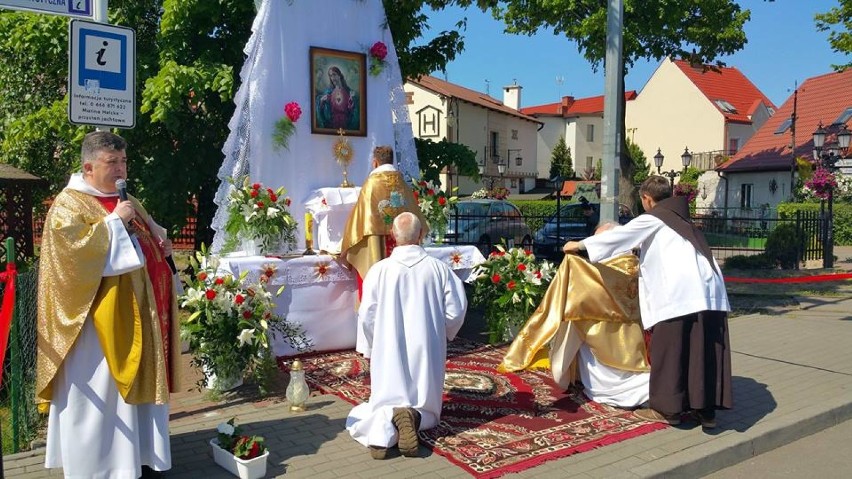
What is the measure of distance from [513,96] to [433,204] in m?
51.8

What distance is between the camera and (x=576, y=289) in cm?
590

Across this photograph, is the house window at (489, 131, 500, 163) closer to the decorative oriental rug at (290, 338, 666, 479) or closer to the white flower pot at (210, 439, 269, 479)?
the decorative oriental rug at (290, 338, 666, 479)

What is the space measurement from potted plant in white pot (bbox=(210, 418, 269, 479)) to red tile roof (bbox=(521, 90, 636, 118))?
5782 cm

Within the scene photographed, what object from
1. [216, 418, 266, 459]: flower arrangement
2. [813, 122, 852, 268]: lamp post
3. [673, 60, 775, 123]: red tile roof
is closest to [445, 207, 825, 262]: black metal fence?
[813, 122, 852, 268]: lamp post

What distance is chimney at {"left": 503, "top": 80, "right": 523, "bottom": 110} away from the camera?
58250 millimetres

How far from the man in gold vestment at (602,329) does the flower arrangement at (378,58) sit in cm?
453

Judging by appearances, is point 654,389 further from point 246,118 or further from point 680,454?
point 246,118

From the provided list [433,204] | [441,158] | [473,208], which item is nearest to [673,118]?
[473,208]

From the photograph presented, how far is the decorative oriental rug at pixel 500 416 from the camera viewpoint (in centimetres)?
491

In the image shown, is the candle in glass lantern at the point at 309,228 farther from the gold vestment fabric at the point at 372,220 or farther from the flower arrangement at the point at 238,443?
the flower arrangement at the point at 238,443

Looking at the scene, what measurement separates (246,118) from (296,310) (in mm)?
2353

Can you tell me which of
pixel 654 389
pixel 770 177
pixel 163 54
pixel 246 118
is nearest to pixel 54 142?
pixel 163 54

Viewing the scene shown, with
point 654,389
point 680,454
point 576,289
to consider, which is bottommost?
point 680,454

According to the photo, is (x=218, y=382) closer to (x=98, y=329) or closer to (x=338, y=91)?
(x=98, y=329)
